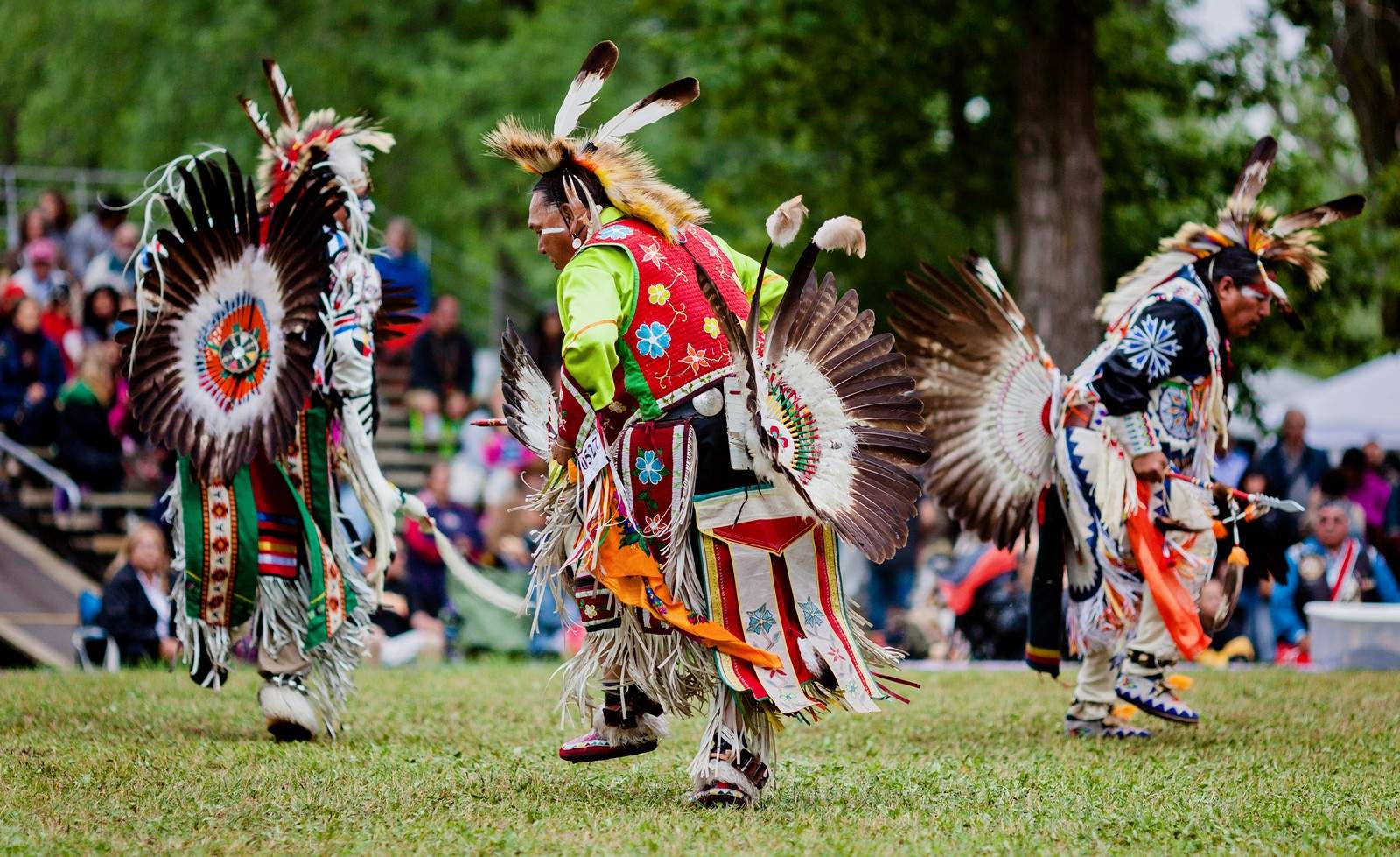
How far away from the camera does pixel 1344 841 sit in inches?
169

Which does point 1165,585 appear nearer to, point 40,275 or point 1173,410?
point 1173,410

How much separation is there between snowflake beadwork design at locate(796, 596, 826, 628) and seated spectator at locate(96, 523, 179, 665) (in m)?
5.28

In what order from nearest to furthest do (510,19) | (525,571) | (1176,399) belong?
(1176,399) → (525,571) → (510,19)

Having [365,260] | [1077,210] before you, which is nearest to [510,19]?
[1077,210]

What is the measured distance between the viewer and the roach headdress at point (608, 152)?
4.86 metres

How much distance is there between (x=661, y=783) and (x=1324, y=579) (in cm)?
621

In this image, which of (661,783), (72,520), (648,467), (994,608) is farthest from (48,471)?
(648,467)

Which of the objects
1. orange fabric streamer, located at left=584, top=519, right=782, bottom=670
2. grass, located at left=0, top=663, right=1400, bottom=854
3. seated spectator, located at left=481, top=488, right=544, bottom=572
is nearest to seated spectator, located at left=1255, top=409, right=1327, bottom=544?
grass, located at left=0, top=663, right=1400, bottom=854

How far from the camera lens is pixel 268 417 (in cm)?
574

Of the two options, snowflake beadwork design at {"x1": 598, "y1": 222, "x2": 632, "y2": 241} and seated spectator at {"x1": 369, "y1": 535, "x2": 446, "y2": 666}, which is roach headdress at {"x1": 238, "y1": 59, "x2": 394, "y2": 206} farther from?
seated spectator at {"x1": 369, "y1": 535, "x2": 446, "y2": 666}

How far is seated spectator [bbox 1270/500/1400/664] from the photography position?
10.0m

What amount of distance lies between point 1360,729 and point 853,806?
2.66 meters

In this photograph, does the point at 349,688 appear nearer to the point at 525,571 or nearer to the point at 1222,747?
the point at 1222,747

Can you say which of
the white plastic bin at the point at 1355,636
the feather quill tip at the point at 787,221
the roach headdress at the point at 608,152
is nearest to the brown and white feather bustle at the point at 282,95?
the roach headdress at the point at 608,152
